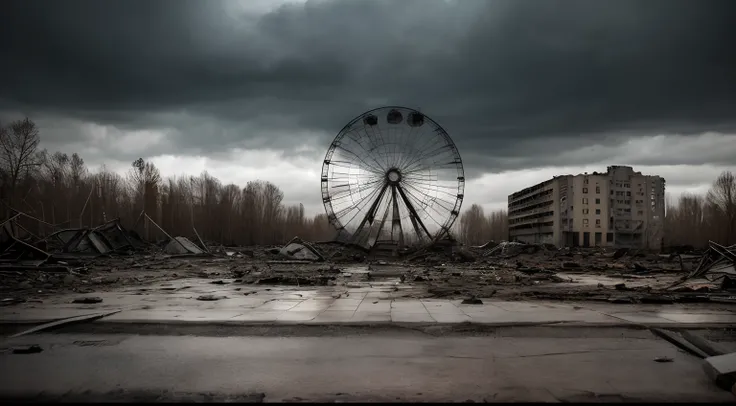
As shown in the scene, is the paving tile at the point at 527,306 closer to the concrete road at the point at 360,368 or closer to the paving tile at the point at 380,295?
the concrete road at the point at 360,368

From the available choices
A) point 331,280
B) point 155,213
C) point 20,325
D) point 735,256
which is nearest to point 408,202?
point 331,280

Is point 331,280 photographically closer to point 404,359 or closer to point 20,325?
point 20,325

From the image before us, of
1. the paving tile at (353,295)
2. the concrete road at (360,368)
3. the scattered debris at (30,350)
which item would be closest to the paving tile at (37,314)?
the concrete road at (360,368)

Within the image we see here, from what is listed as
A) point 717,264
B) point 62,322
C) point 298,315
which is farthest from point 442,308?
point 717,264

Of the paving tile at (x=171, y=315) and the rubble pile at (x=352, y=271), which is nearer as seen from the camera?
the paving tile at (x=171, y=315)

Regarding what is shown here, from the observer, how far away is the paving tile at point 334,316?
9.19 metres

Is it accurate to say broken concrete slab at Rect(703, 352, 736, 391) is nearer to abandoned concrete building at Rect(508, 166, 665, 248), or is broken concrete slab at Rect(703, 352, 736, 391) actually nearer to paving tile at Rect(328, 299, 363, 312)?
paving tile at Rect(328, 299, 363, 312)

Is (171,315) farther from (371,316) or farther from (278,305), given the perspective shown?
(371,316)

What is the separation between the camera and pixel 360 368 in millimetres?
6254

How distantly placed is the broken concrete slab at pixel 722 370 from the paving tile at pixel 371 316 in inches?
196

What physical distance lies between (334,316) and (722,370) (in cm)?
630

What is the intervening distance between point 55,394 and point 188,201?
291ft

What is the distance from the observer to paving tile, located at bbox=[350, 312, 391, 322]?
924cm

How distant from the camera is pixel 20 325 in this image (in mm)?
8836
